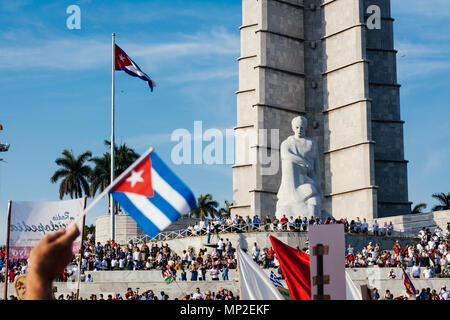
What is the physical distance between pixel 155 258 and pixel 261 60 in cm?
2157

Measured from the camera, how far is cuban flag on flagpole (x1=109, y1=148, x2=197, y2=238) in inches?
289

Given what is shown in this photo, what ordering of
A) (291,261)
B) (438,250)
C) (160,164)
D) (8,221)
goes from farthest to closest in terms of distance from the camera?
1. (438,250)
2. (8,221)
3. (291,261)
4. (160,164)

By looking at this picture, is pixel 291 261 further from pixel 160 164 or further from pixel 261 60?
pixel 261 60

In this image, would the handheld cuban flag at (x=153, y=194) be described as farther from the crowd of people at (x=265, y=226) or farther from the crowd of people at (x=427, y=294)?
the crowd of people at (x=265, y=226)

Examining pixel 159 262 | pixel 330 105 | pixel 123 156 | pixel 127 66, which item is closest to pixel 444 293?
pixel 159 262

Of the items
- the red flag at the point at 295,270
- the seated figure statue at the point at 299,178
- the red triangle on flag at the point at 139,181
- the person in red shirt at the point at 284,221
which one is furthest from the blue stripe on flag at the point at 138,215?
the seated figure statue at the point at 299,178

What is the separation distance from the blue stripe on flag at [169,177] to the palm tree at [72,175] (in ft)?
213

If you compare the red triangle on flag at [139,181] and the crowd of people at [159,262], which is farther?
the crowd of people at [159,262]

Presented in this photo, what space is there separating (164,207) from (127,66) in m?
39.4

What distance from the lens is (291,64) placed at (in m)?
56.1

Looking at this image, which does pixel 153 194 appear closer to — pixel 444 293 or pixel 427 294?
pixel 427 294

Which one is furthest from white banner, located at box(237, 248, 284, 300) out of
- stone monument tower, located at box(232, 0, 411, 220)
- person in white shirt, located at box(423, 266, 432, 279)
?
stone monument tower, located at box(232, 0, 411, 220)

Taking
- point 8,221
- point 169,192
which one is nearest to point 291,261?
point 169,192

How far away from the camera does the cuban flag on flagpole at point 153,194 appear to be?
734 cm
